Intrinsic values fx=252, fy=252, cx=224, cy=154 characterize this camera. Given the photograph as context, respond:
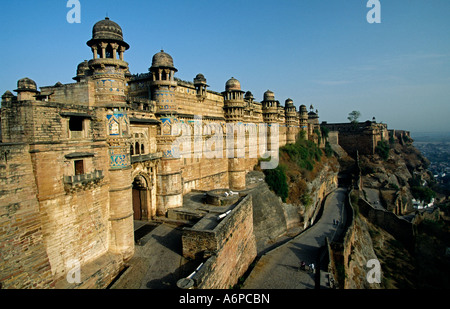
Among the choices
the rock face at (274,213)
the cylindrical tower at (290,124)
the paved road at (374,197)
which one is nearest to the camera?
the rock face at (274,213)

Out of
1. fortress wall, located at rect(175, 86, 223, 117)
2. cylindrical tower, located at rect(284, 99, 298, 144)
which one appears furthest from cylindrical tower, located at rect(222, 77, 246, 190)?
cylindrical tower, located at rect(284, 99, 298, 144)

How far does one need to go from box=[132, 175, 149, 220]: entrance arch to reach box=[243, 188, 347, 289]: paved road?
7.70 metres

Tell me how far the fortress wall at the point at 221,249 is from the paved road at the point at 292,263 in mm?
1185

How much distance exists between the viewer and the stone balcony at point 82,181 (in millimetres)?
9656

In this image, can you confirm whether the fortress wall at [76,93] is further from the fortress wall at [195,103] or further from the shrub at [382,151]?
the shrub at [382,151]

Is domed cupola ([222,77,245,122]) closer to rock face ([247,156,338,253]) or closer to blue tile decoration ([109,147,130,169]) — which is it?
rock face ([247,156,338,253])

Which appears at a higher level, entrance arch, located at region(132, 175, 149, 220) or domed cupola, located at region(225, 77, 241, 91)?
domed cupola, located at region(225, 77, 241, 91)

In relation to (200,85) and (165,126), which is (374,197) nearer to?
(200,85)

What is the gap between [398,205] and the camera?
130 feet

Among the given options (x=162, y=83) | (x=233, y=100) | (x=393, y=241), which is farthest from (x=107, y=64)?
(x=393, y=241)

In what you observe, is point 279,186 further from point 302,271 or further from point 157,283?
point 157,283

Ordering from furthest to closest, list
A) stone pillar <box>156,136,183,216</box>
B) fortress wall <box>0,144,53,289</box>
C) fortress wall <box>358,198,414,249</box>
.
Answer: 1. fortress wall <box>358,198,414,249</box>
2. stone pillar <box>156,136,183,216</box>
3. fortress wall <box>0,144,53,289</box>

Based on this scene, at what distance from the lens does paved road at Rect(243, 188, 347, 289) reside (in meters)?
14.5

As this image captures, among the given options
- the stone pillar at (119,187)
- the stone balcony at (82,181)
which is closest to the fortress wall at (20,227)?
the stone balcony at (82,181)
